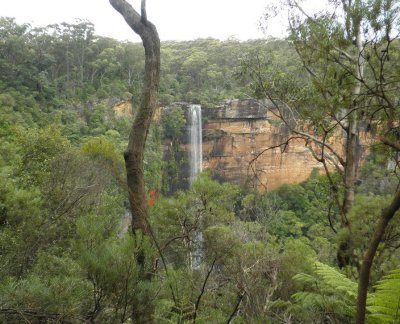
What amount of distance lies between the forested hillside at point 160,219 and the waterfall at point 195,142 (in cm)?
85

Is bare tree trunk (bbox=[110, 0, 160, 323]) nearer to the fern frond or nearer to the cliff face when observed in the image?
the fern frond

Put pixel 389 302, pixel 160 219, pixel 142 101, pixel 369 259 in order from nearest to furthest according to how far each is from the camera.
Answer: pixel 369 259, pixel 389 302, pixel 142 101, pixel 160 219

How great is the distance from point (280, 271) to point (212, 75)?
2103 cm

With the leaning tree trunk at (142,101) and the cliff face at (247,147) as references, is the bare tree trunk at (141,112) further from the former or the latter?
the cliff face at (247,147)

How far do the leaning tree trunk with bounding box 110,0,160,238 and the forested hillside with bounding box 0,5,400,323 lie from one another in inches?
7.2

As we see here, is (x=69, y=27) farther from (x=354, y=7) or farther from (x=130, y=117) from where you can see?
(x=354, y=7)

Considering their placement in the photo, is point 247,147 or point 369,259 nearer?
point 369,259

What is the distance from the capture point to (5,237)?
4.17 metres

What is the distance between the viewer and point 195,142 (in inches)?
1030

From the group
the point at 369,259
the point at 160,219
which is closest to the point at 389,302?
the point at 369,259

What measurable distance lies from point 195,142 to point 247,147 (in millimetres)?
3722

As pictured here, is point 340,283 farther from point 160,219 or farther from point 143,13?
point 160,219

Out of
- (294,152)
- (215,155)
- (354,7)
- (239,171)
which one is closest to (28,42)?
(215,155)

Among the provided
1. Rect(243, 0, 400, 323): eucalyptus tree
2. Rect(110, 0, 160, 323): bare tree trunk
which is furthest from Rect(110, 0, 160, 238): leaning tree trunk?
Rect(243, 0, 400, 323): eucalyptus tree
